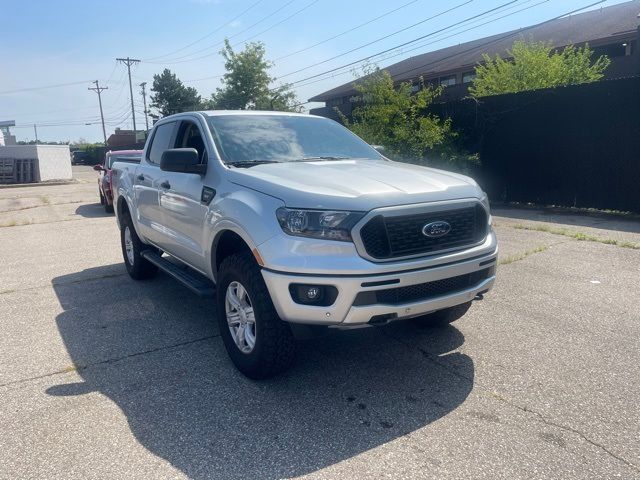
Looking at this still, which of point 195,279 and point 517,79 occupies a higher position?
point 517,79

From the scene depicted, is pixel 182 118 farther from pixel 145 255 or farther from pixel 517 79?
pixel 517 79

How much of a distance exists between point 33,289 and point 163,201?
2625 millimetres

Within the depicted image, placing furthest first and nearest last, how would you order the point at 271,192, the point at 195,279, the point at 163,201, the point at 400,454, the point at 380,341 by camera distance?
the point at 163,201
the point at 195,279
the point at 380,341
the point at 271,192
the point at 400,454

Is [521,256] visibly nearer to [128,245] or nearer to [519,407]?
[519,407]

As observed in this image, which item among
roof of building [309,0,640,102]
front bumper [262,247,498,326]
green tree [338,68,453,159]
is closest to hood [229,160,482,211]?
front bumper [262,247,498,326]

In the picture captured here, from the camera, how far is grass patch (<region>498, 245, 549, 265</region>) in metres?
7.11

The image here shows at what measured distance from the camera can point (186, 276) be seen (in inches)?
194

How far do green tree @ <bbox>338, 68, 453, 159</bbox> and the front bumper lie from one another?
1026 cm

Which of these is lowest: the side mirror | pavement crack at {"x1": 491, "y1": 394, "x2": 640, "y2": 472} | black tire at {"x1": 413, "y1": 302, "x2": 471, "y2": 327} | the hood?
pavement crack at {"x1": 491, "y1": 394, "x2": 640, "y2": 472}

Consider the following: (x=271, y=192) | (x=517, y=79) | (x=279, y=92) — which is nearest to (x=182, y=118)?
(x=271, y=192)

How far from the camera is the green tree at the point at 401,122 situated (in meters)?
13.3

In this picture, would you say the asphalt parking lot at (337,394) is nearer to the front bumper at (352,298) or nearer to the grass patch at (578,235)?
the front bumper at (352,298)

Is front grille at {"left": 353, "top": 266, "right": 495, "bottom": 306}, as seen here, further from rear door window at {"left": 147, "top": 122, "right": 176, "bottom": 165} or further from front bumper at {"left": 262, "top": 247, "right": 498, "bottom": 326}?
rear door window at {"left": 147, "top": 122, "right": 176, "bottom": 165}

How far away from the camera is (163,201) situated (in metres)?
5.27
